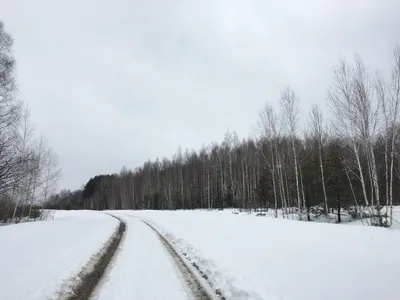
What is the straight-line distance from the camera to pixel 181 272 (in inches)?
325

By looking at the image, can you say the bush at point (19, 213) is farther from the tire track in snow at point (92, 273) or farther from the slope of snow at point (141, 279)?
the slope of snow at point (141, 279)

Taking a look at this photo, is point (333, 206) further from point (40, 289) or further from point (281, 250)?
point (40, 289)

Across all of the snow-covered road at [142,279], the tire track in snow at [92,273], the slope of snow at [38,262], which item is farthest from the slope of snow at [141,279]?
the slope of snow at [38,262]

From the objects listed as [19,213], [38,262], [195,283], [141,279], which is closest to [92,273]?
[141,279]

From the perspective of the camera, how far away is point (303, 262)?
27.0 ft

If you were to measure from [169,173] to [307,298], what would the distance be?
2562 inches

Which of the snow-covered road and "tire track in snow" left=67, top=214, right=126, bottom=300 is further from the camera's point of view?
"tire track in snow" left=67, top=214, right=126, bottom=300

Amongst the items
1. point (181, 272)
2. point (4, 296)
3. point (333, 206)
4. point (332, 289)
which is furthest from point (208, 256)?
point (333, 206)

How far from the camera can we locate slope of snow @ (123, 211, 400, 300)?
232 inches

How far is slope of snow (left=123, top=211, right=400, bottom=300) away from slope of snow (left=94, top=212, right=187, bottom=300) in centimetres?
101

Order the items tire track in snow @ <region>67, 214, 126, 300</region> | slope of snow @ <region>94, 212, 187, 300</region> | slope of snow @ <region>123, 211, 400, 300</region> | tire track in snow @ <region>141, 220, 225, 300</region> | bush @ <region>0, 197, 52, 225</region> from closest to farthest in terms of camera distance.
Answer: slope of snow @ <region>123, 211, 400, 300</region>, tire track in snow @ <region>141, 220, 225, 300</region>, slope of snow @ <region>94, 212, 187, 300</region>, tire track in snow @ <region>67, 214, 126, 300</region>, bush @ <region>0, 197, 52, 225</region>

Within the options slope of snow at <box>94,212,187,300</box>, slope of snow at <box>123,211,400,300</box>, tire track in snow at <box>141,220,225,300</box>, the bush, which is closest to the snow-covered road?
slope of snow at <box>94,212,187,300</box>

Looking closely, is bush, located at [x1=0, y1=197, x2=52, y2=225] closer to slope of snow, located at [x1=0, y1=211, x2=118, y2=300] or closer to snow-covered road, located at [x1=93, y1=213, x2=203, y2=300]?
slope of snow, located at [x1=0, y1=211, x2=118, y2=300]

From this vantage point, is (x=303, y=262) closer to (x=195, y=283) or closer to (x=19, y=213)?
(x=195, y=283)
